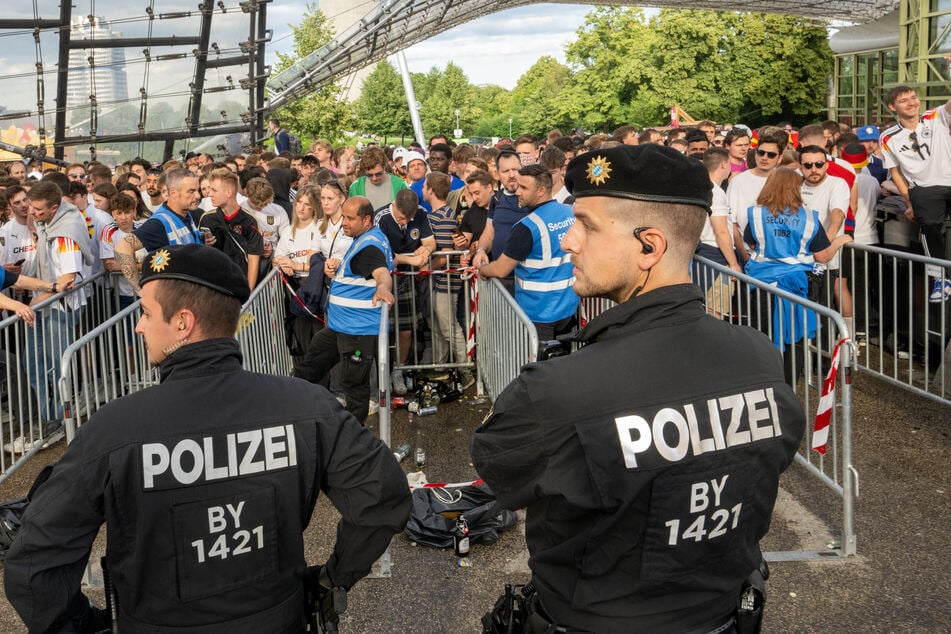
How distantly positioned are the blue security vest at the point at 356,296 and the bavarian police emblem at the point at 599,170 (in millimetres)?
4363

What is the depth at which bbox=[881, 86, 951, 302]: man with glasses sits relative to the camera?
7.96 metres

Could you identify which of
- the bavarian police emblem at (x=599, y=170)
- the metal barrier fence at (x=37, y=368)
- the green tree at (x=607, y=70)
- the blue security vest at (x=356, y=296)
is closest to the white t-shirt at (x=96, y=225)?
the metal barrier fence at (x=37, y=368)

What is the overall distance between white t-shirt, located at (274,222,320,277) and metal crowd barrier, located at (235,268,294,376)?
7.8 inches

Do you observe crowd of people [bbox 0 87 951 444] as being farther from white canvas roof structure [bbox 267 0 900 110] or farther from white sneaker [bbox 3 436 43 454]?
white canvas roof structure [bbox 267 0 900 110]

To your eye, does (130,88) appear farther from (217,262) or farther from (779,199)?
(217,262)

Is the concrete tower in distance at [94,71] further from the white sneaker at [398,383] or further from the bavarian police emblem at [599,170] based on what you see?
the bavarian police emblem at [599,170]

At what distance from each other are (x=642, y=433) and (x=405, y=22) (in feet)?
136

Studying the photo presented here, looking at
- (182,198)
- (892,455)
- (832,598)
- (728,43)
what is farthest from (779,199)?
(728,43)

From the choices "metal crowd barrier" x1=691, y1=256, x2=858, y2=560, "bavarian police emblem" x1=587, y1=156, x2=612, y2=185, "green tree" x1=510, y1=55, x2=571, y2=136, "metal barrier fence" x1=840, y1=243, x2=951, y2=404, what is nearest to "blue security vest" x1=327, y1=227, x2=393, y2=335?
"metal crowd barrier" x1=691, y1=256, x2=858, y2=560

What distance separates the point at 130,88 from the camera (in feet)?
59.1

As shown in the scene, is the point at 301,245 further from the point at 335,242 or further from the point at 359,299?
the point at 359,299

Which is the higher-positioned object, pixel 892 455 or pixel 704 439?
pixel 704 439

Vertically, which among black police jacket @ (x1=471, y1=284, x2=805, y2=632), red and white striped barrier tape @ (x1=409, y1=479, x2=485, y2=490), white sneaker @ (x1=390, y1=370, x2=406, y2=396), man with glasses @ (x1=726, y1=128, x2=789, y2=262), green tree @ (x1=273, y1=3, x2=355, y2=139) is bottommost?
red and white striped barrier tape @ (x1=409, y1=479, x2=485, y2=490)

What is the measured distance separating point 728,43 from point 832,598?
2229 inches
